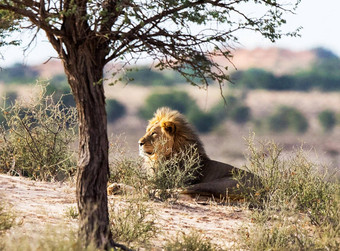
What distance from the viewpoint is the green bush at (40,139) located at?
1176 cm

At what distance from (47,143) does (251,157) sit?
5148 millimetres

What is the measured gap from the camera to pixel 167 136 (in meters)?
9.85

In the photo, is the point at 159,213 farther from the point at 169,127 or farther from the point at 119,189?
the point at 169,127

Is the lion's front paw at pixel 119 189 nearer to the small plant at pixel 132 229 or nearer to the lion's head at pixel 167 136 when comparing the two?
the lion's head at pixel 167 136

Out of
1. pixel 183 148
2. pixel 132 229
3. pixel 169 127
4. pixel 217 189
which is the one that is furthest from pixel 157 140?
pixel 132 229

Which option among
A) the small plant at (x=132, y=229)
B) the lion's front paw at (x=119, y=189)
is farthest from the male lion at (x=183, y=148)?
the small plant at (x=132, y=229)

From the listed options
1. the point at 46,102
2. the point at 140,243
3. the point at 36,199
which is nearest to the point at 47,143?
the point at 46,102

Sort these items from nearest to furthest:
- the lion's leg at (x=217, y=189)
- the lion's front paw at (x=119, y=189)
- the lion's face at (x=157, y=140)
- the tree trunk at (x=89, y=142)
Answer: the tree trunk at (x=89, y=142), the lion's front paw at (x=119, y=189), the lion's leg at (x=217, y=189), the lion's face at (x=157, y=140)

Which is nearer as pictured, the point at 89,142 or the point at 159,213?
the point at 89,142

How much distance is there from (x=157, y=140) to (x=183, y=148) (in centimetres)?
61

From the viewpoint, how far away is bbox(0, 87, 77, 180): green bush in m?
11.8

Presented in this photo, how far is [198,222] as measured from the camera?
318 inches

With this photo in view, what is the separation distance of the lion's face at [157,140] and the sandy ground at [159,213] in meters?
1.03

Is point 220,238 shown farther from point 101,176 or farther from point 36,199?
point 36,199
